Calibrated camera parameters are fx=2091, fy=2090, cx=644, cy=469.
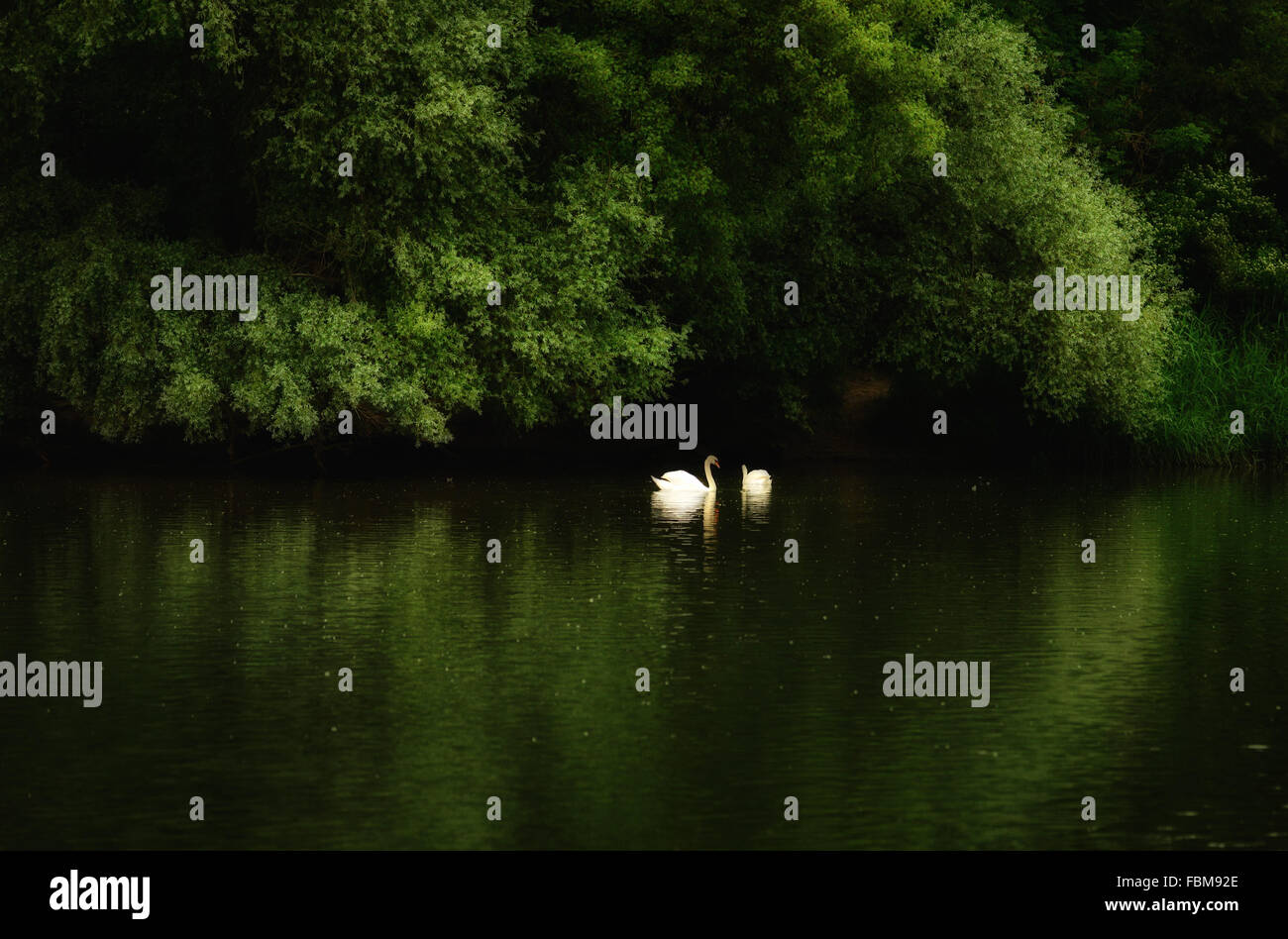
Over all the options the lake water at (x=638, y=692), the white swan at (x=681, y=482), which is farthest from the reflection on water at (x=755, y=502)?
the lake water at (x=638, y=692)

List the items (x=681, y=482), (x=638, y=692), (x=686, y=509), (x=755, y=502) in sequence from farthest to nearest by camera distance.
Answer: (x=681, y=482)
(x=755, y=502)
(x=686, y=509)
(x=638, y=692)

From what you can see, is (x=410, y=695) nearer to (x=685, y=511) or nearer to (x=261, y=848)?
(x=261, y=848)

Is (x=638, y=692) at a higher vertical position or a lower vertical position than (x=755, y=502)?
lower

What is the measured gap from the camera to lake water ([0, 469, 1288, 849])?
43.8ft

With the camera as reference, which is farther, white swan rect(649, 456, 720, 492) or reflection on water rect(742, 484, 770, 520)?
white swan rect(649, 456, 720, 492)

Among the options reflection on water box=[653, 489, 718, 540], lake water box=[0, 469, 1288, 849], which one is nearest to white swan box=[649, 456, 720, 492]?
reflection on water box=[653, 489, 718, 540]

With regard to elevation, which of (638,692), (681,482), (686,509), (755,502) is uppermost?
(681,482)

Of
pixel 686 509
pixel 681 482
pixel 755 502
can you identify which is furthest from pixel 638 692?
pixel 681 482

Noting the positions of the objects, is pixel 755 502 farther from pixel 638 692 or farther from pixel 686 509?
pixel 638 692

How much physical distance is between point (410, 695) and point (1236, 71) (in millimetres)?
54278

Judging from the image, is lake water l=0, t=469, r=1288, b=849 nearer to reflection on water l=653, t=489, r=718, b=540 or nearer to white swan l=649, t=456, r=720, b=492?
reflection on water l=653, t=489, r=718, b=540

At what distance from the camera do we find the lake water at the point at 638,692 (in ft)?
43.8

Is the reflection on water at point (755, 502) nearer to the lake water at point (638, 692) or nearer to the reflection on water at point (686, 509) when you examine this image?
the reflection on water at point (686, 509)

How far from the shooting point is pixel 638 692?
58.3 feet
